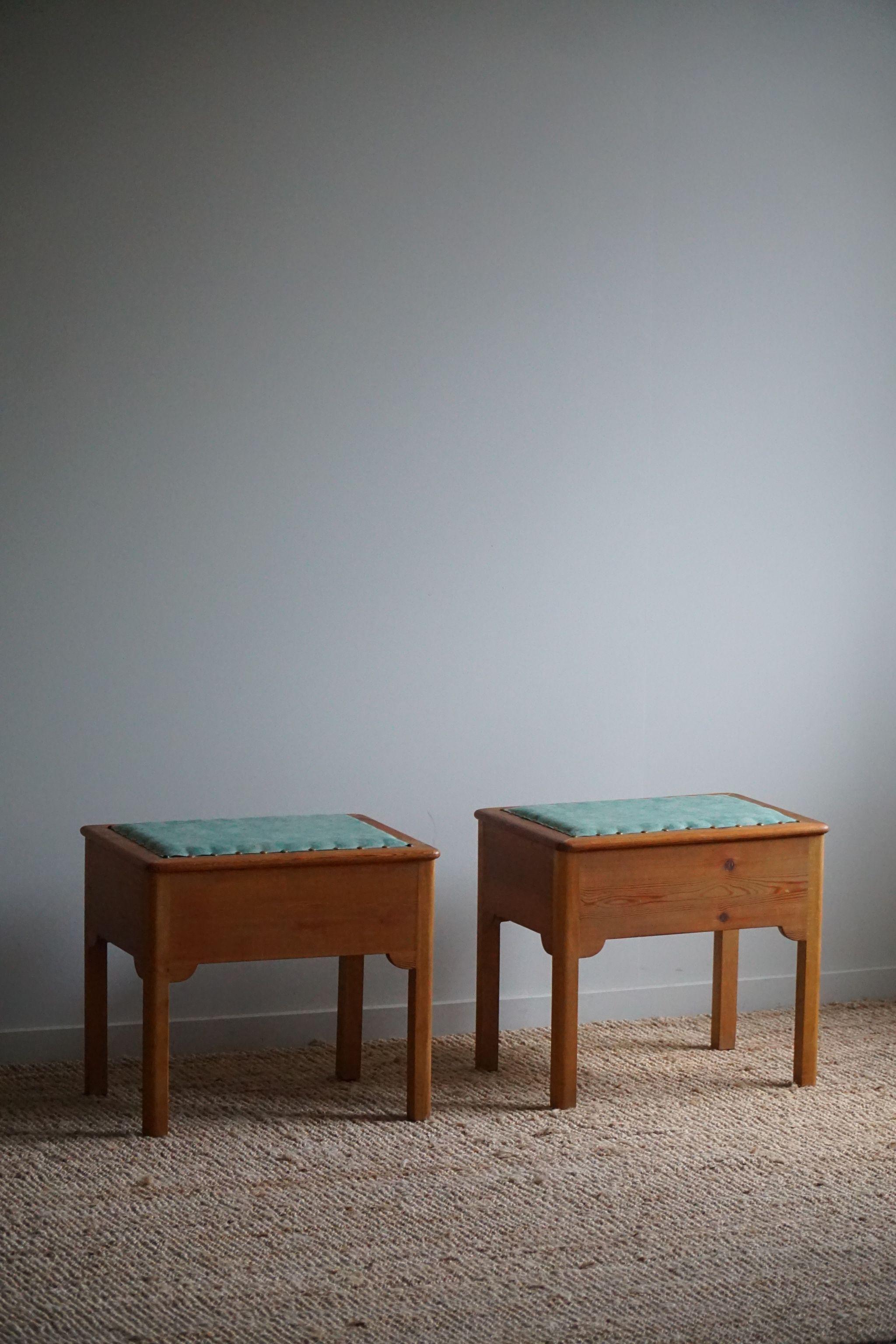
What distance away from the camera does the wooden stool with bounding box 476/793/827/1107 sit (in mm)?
2543

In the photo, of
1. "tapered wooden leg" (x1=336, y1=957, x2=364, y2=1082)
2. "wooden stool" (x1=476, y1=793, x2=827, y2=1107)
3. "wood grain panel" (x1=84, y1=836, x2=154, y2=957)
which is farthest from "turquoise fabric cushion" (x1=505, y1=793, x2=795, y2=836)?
"wood grain panel" (x1=84, y1=836, x2=154, y2=957)

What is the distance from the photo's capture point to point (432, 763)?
2.99m

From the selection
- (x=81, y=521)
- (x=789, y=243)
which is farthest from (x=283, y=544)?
(x=789, y=243)

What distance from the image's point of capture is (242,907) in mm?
2369

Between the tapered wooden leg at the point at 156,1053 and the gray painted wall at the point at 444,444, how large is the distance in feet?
1.53

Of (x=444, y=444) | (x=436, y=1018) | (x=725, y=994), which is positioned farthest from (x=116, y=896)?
(x=725, y=994)

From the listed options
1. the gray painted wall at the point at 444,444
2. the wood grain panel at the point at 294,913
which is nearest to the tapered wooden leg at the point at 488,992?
the gray painted wall at the point at 444,444

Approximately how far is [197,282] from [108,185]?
0.74 ft

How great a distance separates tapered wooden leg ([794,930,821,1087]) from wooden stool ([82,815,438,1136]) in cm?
69

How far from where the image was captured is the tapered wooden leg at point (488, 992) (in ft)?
9.10

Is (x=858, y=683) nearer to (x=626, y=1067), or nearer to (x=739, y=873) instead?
(x=739, y=873)

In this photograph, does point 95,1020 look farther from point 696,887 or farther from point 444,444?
A: point 444,444

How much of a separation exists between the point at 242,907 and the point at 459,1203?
56cm

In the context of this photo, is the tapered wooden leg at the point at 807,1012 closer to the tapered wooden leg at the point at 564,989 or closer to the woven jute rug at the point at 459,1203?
the woven jute rug at the point at 459,1203
